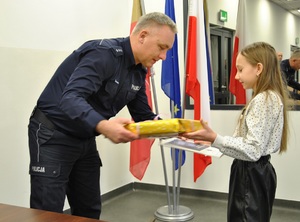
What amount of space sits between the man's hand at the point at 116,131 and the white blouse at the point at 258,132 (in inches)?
20.4

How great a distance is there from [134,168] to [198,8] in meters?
1.52

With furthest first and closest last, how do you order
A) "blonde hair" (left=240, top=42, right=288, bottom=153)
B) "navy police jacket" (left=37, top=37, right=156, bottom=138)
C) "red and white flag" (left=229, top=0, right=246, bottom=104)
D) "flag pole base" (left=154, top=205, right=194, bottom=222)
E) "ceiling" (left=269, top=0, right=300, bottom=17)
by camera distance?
"ceiling" (left=269, top=0, right=300, bottom=17)
"red and white flag" (left=229, top=0, right=246, bottom=104)
"flag pole base" (left=154, top=205, right=194, bottom=222)
"blonde hair" (left=240, top=42, right=288, bottom=153)
"navy police jacket" (left=37, top=37, right=156, bottom=138)

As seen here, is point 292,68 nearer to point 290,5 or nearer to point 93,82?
point 93,82

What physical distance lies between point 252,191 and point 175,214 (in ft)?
5.10

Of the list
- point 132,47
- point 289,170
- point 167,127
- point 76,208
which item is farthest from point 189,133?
point 289,170

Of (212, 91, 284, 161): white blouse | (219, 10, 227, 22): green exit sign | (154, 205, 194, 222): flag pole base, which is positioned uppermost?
(219, 10, 227, 22): green exit sign

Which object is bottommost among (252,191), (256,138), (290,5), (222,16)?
(252,191)

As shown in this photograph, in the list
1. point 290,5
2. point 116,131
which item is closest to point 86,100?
point 116,131

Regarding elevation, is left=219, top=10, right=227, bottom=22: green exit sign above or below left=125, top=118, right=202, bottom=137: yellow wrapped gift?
above

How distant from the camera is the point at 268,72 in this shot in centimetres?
164

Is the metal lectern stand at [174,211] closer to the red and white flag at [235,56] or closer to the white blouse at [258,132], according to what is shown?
the red and white flag at [235,56]

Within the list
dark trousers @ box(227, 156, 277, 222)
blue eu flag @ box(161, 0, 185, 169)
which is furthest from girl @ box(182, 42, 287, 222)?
blue eu flag @ box(161, 0, 185, 169)

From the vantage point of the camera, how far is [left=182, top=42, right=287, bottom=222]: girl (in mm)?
1511

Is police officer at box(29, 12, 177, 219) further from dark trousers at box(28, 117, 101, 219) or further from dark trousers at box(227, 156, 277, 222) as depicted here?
dark trousers at box(227, 156, 277, 222)
